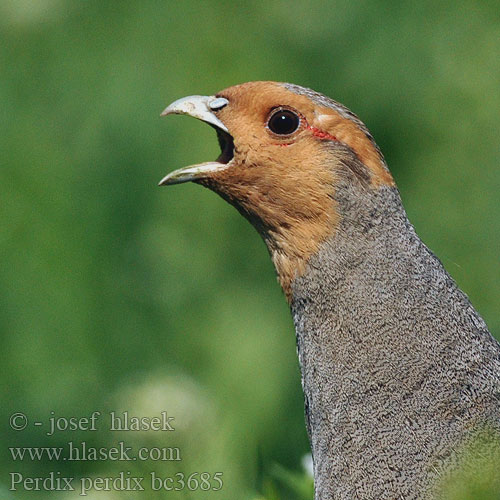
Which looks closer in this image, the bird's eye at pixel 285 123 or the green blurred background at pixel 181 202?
the bird's eye at pixel 285 123

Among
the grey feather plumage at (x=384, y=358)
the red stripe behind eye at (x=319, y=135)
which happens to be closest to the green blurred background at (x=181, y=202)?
the grey feather plumage at (x=384, y=358)

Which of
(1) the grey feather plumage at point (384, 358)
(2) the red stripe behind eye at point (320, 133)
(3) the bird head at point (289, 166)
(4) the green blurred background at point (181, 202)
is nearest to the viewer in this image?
(1) the grey feather plumage at point (384, 358)

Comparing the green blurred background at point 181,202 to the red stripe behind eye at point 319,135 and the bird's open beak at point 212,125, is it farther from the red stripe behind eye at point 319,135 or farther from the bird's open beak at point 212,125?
the red stripe behind eye at point 319,135

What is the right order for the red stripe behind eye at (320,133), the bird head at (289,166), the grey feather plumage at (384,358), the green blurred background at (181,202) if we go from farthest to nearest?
the green blurred background at (181,202)
the red stripe behind eye at (320,133)
the bird head at (289,166)
the grey feather plumage at (384,358)

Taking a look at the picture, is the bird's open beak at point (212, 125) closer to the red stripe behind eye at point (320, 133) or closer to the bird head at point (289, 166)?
the bird head at point (289, 166)

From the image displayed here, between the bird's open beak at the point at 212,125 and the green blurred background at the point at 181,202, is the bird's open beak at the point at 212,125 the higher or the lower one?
the higher one

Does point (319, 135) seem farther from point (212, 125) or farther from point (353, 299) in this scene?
point (353, 299)

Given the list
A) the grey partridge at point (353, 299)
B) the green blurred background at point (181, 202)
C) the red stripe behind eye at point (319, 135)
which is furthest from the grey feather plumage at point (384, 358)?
the green blurred background at point (181, 202)
